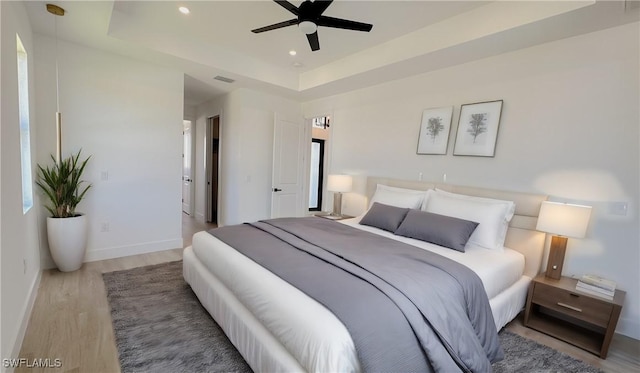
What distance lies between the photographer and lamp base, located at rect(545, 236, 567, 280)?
2.35 m

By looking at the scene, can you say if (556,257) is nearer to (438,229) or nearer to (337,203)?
(438,229)

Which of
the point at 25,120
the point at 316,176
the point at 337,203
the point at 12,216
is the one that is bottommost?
the point at 337,203

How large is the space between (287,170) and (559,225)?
3.86 metres

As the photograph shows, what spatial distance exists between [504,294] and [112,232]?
429cm

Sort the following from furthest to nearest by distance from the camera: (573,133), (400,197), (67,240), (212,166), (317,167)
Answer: (317,167)
(212,166)
(400,197)
(67,240)
(573,133)

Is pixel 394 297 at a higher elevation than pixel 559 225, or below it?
below

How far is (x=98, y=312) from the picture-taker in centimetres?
234

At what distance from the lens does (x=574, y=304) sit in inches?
84.7

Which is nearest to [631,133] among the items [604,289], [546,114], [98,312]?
[546,114]

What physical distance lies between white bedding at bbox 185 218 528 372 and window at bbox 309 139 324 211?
4.67 meters

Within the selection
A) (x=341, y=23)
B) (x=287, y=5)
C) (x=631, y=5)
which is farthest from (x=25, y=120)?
(x=631, y=5)

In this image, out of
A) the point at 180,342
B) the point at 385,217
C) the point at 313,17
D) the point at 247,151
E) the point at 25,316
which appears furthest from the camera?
the point at 247,151

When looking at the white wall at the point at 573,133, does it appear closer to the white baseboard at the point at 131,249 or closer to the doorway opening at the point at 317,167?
the white baseboard at the point at 131,249

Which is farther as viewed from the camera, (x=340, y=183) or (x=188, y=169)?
(x=188, y=169)
